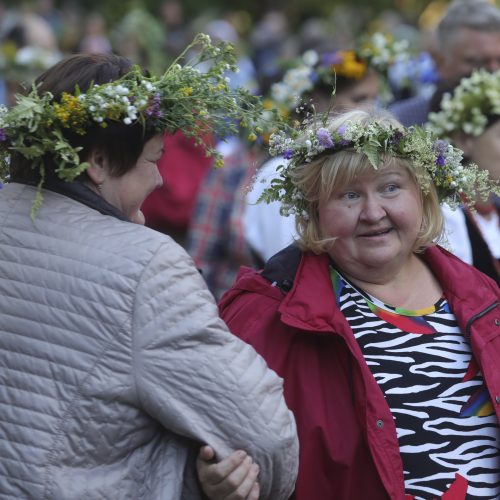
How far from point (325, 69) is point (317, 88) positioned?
14 centimetres

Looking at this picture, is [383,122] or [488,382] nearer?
[488,382]

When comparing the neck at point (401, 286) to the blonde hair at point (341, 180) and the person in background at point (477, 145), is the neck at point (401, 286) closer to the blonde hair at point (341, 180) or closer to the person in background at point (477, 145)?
the blonde hair at point (341, 180)

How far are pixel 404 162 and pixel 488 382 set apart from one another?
0.82m

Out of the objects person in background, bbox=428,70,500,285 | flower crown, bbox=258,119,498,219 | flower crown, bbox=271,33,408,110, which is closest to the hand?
flower crown, bbox=258,119,498,219

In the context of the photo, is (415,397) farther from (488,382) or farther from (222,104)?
(222,104)

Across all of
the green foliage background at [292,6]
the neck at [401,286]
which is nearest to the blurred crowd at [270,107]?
the neck at [401,286]

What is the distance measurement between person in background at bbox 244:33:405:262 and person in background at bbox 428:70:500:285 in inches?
23.2

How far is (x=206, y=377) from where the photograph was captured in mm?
2955

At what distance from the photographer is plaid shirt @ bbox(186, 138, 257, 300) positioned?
7023mm

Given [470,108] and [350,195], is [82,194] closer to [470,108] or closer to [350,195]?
[350,195]

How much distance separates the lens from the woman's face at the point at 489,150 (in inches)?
211

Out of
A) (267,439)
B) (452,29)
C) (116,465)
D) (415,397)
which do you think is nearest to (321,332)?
(415,397)

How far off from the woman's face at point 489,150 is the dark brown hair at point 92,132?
260 centimetres

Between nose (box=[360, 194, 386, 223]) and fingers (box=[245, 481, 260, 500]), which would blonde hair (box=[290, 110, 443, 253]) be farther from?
fingers (box=[245, 481, 260, 500])
